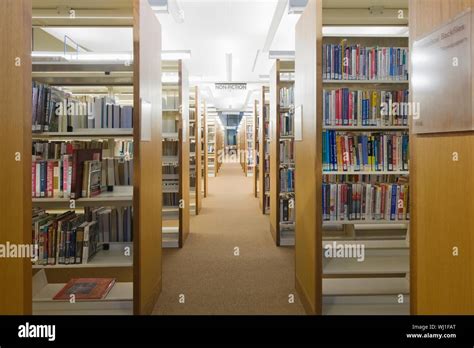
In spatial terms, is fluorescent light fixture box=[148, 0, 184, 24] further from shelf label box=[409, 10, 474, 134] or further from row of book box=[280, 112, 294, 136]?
shelf label box=[409, 10, 474, 134]

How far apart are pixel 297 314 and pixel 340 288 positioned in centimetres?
40

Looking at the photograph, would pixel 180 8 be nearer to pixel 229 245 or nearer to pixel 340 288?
pixel 229 245

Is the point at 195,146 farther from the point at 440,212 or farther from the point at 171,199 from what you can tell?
the point at 440,212

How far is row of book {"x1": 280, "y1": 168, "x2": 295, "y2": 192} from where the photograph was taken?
17.7ft

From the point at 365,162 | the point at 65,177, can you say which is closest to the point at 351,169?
the point at 365,162

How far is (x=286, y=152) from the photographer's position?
5.52m

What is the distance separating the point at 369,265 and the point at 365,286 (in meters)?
0.22

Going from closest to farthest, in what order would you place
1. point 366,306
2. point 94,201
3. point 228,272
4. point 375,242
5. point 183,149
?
point 94,201
point 366,306
point 375,242
point 228,272
point 183,149

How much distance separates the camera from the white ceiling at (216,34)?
5.94m

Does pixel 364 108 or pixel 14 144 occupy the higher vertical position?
pixel 364 108

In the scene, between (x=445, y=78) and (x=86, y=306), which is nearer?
(x=445, y=78)

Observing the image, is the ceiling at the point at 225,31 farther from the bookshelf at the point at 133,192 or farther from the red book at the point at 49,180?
the red book at the point at 49,180

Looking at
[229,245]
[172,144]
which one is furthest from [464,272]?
[172,144]

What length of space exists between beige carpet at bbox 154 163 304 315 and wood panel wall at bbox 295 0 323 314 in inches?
13.8
